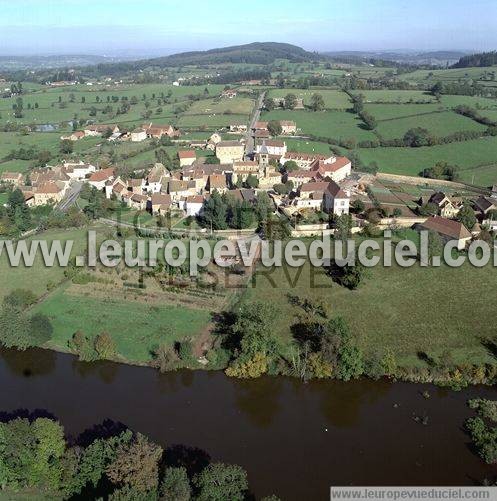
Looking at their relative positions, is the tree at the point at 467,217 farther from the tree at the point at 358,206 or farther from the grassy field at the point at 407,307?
the tree at the point at 358,206

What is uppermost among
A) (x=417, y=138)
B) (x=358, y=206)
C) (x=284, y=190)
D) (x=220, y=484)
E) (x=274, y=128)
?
(x=274, y=128)

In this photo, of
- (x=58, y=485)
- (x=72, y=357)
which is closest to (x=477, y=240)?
(x=72, y=357)

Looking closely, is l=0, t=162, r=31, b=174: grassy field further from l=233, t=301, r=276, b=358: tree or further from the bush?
the bush

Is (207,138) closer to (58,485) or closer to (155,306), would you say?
(155,306)

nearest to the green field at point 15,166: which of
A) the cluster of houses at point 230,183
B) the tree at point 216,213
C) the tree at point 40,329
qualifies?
the cluster of houses at point 230,183

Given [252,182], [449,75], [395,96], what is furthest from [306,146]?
[449,75]

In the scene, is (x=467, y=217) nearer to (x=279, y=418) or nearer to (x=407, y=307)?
(x=407, y=307)

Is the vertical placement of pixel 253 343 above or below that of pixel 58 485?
above
